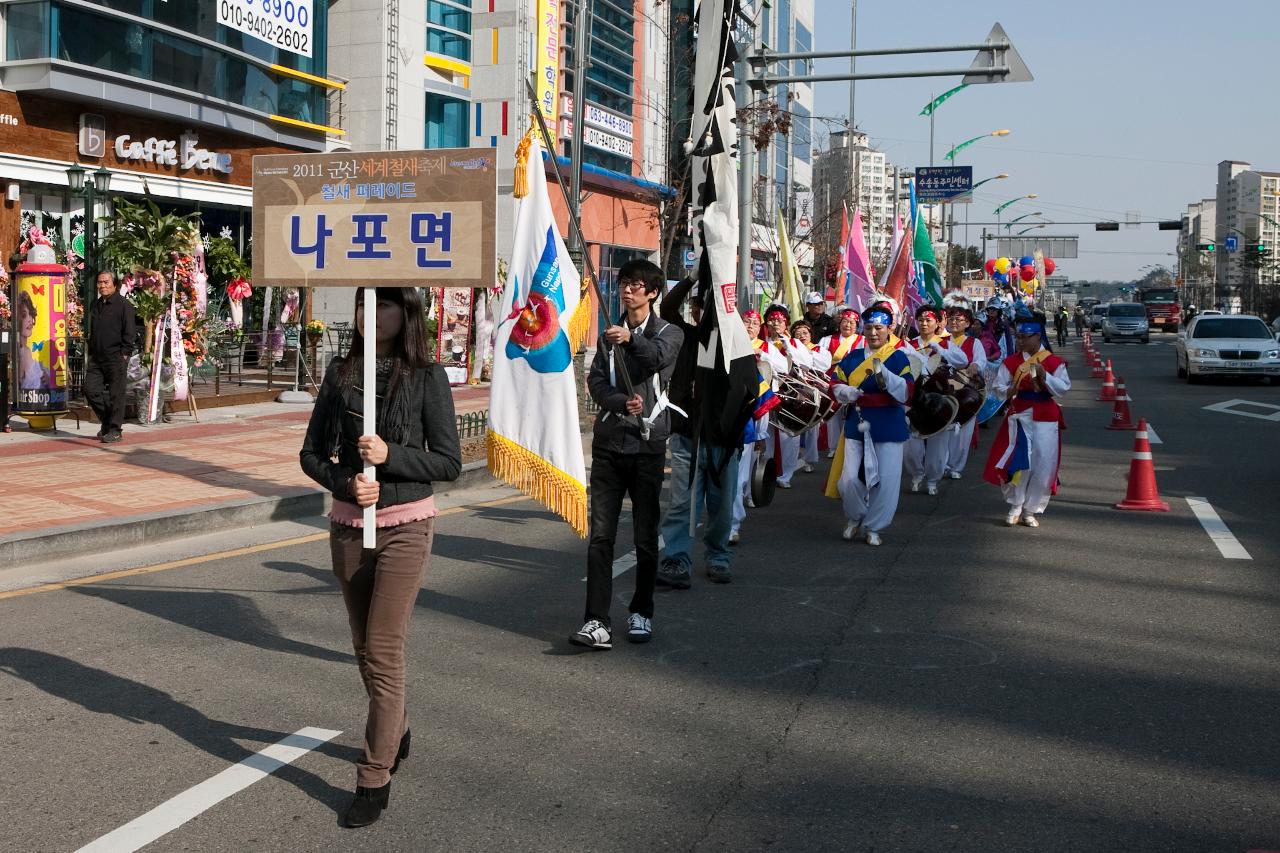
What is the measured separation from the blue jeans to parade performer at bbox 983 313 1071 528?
316 centimetres

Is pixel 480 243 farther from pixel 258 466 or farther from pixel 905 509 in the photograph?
pixel 258 466

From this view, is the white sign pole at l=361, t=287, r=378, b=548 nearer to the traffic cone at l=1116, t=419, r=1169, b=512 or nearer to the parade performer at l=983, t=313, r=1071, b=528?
the parade performer at l=983, t=313, r=1071, b=528

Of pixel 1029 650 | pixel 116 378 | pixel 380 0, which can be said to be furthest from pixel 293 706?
pixel 380 0

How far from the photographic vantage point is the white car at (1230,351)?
29234 millimetres

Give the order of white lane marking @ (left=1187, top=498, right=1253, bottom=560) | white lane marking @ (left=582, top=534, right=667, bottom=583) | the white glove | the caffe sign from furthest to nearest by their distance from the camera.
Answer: the caffe sign, the white glove, white lane marking @ (left=1187, top=498, right=1253, bottom=560), white lane marking @ (left=582, top=534, right=667, bottom=583)

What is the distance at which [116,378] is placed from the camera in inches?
579

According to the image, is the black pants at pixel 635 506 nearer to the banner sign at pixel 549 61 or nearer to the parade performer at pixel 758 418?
the parade performer at pixel 758 418

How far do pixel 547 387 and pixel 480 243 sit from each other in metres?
2.01

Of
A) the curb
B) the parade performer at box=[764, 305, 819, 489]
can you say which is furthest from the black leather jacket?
the parade performer at box=[764, 305, 819, 489]

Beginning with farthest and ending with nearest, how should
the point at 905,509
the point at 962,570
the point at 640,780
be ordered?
the point at 905,509, the point at 962,570, the point at 640,780

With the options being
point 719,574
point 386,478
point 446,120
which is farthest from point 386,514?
point 446,120

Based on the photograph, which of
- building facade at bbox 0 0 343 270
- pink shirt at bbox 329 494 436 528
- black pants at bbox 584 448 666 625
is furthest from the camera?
building facade at bbox 0 0 343 270

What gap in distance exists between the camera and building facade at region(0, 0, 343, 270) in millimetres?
19203

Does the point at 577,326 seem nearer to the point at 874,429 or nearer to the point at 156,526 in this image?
the point at 874,429
